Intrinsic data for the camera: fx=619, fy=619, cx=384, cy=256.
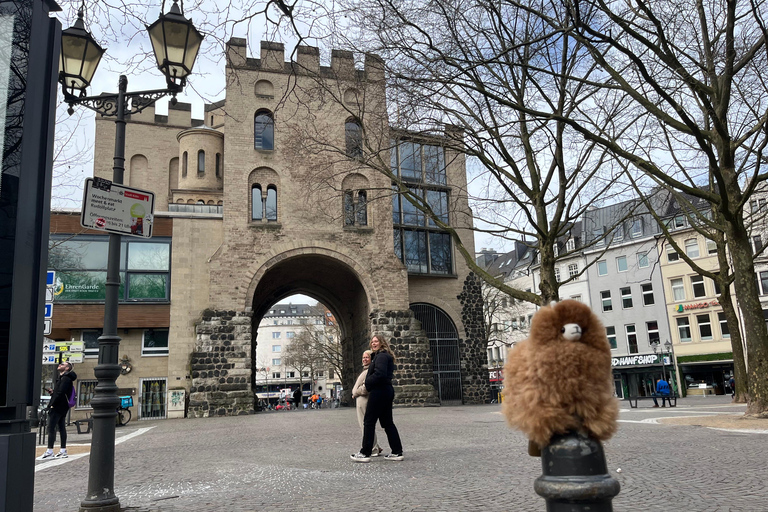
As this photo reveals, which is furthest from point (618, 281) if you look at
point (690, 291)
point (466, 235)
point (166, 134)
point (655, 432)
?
point (655, 432)

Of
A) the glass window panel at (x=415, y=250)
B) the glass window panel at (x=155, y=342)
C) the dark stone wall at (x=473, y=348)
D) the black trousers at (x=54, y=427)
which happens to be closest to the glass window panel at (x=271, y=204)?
the glass window panel at (x=155, y=342)

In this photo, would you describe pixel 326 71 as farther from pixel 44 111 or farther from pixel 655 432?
pixel 44 111

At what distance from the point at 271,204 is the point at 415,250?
27.1 feet

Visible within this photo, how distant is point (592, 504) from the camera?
2.03m

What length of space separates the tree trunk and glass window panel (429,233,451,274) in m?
18.9

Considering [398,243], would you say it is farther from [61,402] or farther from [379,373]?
[379,373]

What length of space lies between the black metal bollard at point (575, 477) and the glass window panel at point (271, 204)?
24.9 m

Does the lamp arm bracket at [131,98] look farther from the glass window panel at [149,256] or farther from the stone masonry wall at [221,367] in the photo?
the glass window panel at [149,256]

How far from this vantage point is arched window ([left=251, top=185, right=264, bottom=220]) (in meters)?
26.2

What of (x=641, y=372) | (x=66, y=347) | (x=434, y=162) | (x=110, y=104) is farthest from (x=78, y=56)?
(x=641, y=372)

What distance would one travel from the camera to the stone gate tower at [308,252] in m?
24.2

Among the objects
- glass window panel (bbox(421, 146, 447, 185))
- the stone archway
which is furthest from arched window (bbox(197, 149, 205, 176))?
glass window panel (bbox(421, 146, 447, 185))

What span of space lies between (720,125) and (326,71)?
20.5m

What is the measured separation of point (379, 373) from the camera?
816 centimetres
